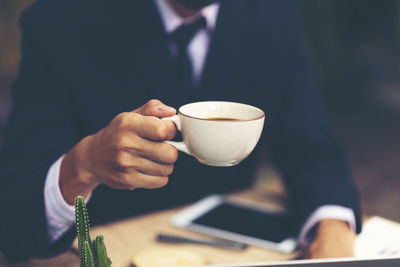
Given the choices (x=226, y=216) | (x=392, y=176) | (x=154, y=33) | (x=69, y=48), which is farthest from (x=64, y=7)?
(x=392, y=176)

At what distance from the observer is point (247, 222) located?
71 centimetres

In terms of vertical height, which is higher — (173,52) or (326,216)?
(173,52)

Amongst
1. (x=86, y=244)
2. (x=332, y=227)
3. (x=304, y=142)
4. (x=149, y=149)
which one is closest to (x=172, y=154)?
(x=149, y=149)

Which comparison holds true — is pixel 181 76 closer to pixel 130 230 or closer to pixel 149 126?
pixel 149 126

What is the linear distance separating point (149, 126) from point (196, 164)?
127 millimetres

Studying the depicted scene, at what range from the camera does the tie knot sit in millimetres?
571

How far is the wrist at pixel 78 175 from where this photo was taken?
1.70 feet

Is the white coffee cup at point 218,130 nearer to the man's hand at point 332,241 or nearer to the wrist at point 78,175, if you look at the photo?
the wrist at point 78,175

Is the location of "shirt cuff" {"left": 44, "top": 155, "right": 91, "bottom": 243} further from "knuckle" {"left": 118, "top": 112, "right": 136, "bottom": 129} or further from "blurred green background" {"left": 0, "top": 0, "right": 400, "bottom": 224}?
"blurred green background" {"left": 0, "top": 0, "right": 400, "bottom": 224}

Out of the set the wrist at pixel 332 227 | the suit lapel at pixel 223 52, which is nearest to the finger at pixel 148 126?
the suit lapel at pixel 223 52

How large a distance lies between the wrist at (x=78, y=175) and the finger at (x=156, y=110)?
0.35ft

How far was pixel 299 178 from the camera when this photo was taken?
0.93m

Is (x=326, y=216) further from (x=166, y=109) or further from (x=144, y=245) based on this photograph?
(x=166, y=109)

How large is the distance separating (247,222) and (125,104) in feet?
1.07
